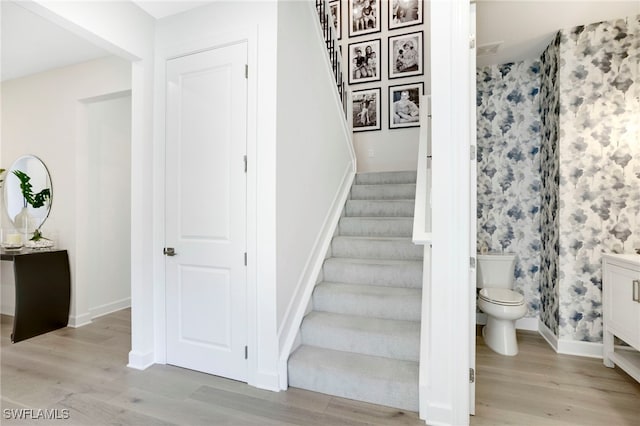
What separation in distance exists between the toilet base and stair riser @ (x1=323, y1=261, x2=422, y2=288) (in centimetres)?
86

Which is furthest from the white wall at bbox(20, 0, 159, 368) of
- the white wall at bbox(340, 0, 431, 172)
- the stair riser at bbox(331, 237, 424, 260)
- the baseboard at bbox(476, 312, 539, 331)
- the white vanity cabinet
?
the white vanity cabinet

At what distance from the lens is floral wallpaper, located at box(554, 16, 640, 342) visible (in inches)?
102

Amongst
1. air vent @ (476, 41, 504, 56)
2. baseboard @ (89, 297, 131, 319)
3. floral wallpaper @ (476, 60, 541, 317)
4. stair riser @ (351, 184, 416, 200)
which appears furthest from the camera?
baseboard @ (89, 297, 131, 319)

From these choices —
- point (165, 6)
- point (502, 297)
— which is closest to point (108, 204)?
point (165, 6)

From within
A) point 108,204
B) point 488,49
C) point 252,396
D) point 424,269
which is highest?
point 488,49

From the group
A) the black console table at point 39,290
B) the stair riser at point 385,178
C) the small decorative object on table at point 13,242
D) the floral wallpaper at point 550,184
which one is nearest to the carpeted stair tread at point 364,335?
the floral wallpaper at point 550,184

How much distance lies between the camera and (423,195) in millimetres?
2281

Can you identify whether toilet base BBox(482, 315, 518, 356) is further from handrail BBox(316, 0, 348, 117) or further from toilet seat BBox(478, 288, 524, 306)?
handrail BBox(316, 0, 348, 117)

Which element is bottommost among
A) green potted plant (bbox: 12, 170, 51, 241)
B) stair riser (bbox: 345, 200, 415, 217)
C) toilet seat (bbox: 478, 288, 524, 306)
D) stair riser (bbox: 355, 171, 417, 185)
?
toilet seat (bbox: 478, 288, 524, 306)

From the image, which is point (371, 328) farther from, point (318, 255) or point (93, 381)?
point (93, 381)

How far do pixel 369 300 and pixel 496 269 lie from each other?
1569mm

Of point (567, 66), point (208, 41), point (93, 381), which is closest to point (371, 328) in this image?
point (93, 381)

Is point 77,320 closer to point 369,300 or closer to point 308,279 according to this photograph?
point 308,279

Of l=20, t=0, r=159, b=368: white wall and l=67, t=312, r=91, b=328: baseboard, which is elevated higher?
l=20, t=0, r=159, b=368: white wall
